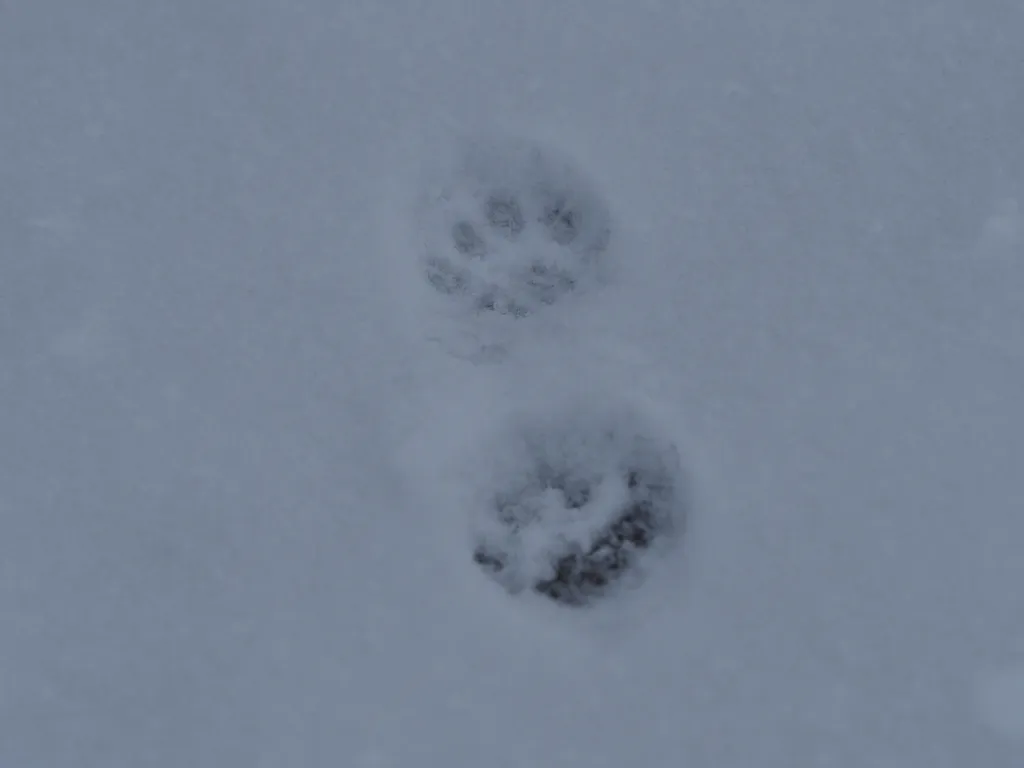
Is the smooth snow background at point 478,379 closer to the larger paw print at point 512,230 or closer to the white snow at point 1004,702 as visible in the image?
the white snow at point 1004,702

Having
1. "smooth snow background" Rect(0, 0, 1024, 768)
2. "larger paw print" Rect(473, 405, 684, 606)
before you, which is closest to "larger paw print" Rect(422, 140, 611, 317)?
"smooth snow background" Rect(0, 0, 1024, 768)

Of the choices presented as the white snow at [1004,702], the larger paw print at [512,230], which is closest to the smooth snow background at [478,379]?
the white snow at [1004,702]

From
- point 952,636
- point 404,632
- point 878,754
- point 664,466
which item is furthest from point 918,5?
point 404,632

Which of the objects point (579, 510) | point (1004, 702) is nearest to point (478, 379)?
point (579, 510)

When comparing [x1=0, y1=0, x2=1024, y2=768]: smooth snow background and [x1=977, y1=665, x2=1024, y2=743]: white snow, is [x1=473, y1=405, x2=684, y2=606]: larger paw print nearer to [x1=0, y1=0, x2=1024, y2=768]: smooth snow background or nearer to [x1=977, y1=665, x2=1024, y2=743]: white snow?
[x1=0, y1=0, x2=1024, y2=768]: smooth snow background

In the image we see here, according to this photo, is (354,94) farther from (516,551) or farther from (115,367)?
(516,551)

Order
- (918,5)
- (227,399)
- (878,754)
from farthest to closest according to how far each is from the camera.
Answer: (918,5) → (227,399) → (878,754)
